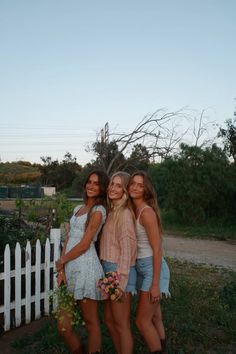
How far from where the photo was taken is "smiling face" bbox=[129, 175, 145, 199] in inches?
125

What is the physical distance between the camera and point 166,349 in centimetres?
356

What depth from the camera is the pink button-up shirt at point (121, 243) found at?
9.64 feet

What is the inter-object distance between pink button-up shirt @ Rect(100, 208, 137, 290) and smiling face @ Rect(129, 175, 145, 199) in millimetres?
149

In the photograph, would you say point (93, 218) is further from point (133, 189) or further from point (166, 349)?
point (166, 349)

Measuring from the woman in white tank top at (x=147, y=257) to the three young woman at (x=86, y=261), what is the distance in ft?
0.93

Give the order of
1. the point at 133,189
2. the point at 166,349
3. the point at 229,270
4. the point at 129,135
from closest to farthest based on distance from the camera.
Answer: the point at 133,189, the point at 166,349, the point at 229,270, the point at 129,135

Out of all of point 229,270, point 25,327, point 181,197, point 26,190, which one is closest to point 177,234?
point 181,197

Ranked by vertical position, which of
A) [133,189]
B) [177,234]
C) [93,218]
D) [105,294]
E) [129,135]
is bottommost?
[177,234]

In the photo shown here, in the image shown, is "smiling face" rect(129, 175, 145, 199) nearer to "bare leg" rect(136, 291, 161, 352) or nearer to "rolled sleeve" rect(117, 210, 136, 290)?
"rolled sleeve" rect(117, 210, 136, 290)

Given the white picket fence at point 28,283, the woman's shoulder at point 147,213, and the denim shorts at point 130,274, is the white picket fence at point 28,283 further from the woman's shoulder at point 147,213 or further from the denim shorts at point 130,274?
the woman's shoulder at point 147,213

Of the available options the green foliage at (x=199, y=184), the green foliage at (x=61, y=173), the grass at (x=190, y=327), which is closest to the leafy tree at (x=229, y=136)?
the green foliage at (x=199, y=184)

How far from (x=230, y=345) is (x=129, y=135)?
11.4 m

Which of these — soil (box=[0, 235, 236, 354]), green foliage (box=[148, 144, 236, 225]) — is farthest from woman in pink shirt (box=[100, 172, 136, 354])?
green foliage (box=[148, 144, 236, 225])

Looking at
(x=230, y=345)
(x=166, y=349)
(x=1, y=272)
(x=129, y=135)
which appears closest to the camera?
(x=166, y=349)
